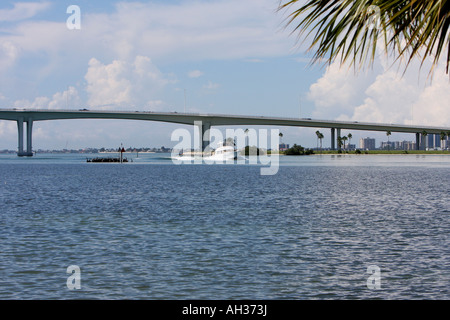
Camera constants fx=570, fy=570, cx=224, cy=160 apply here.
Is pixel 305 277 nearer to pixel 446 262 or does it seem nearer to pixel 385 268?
pixel 385 268

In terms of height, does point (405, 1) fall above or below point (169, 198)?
above
